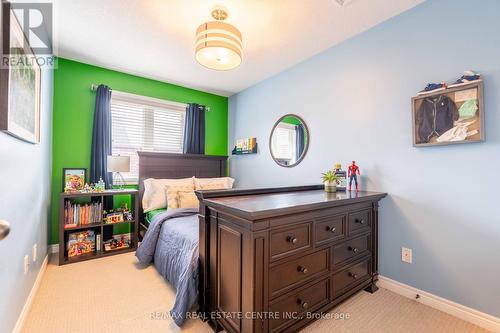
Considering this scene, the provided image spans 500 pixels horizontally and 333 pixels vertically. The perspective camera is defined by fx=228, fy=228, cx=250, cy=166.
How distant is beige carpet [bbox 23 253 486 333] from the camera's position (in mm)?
1612

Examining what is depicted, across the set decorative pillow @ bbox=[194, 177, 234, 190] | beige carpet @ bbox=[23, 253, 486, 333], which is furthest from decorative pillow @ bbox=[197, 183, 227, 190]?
beige carpet @ bbox=[23, 253, 486, 333]

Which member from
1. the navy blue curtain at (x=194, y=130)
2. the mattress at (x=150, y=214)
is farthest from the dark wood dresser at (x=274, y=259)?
the navy blue curtain at (x=194, y=130)

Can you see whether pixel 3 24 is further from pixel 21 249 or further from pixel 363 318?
pixel 363 318

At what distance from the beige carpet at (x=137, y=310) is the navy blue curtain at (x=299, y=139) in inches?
66.7

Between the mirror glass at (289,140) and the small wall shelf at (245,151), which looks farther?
the small wall shelf at (245,151)

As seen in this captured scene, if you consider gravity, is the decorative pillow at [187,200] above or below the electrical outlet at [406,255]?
above

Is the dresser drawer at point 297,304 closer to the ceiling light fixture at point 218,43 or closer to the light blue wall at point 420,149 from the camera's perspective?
the light blue wall at point 420,149

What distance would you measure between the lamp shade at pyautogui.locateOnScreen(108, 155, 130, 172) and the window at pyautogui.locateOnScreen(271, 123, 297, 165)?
6.79 feet

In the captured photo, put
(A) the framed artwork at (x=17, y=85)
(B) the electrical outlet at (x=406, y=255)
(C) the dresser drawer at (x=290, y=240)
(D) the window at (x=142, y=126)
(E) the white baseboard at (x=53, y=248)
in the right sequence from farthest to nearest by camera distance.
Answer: (D) the window at (x=142, y=126) → (E) the white baseboard at (x=53, y=248) → (B) the electrical outlet at (x=406, y=255) → (C) the dresser drawer at (x=290, y=240) → (A) the framed artwork at (x=17, y=85)

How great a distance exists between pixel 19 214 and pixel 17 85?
0.86 m

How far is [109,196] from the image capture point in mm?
3113

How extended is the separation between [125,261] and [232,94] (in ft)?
10.6

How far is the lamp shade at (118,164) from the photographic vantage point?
2934 millimetres

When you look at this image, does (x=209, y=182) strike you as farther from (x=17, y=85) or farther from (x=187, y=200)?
(x=17, y=85)
